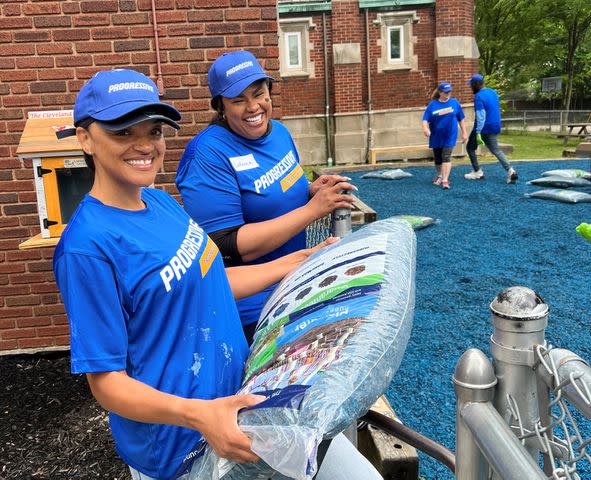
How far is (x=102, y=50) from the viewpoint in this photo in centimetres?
406

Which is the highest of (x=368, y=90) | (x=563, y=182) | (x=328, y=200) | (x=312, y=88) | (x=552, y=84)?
(x=552, y=84)

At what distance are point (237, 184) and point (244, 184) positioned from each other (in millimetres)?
28

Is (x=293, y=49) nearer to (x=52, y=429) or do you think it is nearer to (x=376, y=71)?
(x=376, y=71)

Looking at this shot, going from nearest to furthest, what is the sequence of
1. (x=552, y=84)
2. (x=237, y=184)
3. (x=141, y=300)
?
(x=141, y=300) < (x=237, y=184) < (x=552, y=84)

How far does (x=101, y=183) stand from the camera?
1431 mm

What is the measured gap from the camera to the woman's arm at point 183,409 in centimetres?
110

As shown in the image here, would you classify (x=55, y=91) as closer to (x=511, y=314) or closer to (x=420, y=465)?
(x=420, y=465)

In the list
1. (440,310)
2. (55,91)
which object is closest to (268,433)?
(55,91)

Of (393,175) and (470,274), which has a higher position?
(393,175)

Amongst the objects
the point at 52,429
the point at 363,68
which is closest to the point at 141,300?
the point at 52,429

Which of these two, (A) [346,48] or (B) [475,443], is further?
(A) [346,48]

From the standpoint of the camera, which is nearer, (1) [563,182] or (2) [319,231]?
(2) [319,231]

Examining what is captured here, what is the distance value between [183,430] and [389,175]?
12546 mm

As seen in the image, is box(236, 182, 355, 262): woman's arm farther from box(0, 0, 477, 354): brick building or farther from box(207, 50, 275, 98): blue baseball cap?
box(0, 0, 477, 354): brick building
